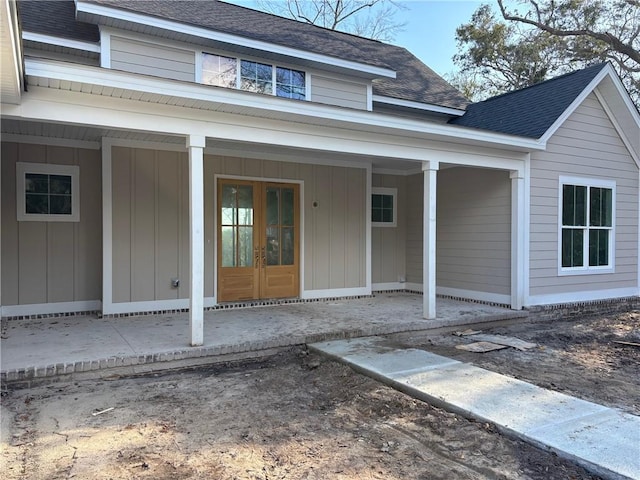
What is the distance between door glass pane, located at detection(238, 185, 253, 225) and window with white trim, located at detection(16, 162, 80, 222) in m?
2.31

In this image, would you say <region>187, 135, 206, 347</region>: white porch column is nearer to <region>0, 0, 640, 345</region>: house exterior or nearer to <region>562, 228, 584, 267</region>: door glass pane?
<region>0, 0, 640, 345</region>: house exterior

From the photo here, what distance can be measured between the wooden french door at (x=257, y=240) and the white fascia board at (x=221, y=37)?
2110mm

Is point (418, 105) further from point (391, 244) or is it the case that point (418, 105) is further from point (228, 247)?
point (228, 247)

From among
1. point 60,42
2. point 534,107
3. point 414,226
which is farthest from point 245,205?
point 534,107

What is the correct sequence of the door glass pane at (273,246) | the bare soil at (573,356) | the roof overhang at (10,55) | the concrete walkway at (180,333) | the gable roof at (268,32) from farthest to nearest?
the door glass pane at (273,246) < the gable roof at (268,32) < the concrete walkway at (180,333) < the bare soil at (573,356) < the roof overhang at (10,55)

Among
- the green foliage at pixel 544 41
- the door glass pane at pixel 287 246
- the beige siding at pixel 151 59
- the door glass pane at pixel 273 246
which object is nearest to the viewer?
the beige siding at pixel 151 59

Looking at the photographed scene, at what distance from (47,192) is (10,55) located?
3829 millimetres

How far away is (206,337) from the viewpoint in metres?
5.02

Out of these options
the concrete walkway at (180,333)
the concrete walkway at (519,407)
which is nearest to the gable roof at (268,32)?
the concrete walkway at (180,333)

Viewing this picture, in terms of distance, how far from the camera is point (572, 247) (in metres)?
7.73

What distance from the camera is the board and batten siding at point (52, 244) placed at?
19.4 feet

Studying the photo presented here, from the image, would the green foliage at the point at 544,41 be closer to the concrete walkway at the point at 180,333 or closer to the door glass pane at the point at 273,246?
the concrete walkway at the point at 180,333

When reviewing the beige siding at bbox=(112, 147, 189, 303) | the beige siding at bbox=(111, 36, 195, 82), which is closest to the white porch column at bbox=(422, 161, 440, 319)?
the beige siding at bbox=(112, 147, 189, 303)

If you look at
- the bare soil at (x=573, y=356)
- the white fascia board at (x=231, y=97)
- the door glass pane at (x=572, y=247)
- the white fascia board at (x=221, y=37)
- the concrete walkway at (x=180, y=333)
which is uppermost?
the white fascia board at (x=221, y=37)
